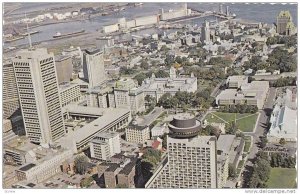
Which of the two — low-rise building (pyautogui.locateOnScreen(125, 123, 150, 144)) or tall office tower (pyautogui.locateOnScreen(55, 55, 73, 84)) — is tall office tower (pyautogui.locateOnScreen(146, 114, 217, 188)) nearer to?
low-rise building (pyautogui.locateOnScreen(125, 123, 150, 144))

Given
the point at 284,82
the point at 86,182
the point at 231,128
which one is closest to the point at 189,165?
the point at 86,182

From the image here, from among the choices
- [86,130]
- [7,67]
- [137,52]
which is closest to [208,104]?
[86,130]

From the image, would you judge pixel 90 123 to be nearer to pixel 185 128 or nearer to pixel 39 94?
pixel 39 94

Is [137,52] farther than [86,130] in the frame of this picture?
Yes

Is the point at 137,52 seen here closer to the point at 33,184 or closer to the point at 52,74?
the point at 52,74

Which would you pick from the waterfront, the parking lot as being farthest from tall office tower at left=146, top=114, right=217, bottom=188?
the waterfront

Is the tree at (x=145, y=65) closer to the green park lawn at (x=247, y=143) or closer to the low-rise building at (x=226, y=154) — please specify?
Answer: the green park lawn at (x=247, y=143)
